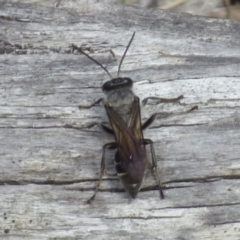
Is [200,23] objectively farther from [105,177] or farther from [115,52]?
[105,177]

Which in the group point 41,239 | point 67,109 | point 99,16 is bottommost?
point 41,239

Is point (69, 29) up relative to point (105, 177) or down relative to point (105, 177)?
up

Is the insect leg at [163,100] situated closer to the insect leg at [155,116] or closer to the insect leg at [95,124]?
the insect leg at [155,116]

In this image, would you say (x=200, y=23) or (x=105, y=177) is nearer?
(x=105, y=177)

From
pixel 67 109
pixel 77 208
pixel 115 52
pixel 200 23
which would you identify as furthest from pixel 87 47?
pixel 77 208

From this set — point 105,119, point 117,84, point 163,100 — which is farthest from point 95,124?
point 163,100

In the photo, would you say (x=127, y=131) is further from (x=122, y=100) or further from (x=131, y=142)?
(x=122, y=100)

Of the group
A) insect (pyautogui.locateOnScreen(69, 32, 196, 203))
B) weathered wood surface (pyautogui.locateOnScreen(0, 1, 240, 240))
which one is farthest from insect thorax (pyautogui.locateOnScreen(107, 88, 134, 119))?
weathered wood surface (pyautogui.locateOnScreen(0, 1, 240, 240))

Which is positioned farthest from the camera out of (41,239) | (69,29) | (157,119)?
(69,29)
